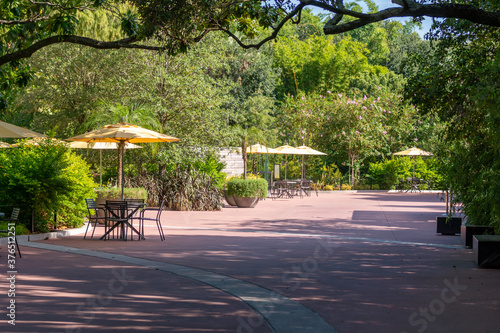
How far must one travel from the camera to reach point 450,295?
7414 millimetres

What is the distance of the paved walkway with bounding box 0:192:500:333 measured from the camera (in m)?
6.09

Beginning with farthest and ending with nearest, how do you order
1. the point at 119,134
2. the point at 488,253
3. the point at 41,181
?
the point at 119,134, the point at 41,181, the point at 488,253

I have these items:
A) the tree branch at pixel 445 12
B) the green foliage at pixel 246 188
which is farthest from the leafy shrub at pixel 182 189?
the tree branch at pixel 445 12

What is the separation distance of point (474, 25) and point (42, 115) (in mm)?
17359

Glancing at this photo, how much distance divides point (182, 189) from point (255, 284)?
1364cm

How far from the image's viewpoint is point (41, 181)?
13.3 m

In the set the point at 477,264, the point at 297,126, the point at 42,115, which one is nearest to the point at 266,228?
the point at 477,264

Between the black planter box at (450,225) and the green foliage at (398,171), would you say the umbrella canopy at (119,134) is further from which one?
the green foliage at (398,171)

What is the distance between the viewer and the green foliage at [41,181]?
43.3 ft

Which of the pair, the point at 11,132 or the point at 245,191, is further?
the point at 245,191

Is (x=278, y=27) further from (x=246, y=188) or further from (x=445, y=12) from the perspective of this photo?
(x=246, y=188)

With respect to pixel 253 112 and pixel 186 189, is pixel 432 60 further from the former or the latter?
pixel 253 112

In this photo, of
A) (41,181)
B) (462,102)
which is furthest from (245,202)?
(462,102)

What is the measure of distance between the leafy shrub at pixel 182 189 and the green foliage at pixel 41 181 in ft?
24.3
